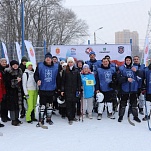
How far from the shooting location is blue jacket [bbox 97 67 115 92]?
625 centimetres

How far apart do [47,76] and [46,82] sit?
0.14m

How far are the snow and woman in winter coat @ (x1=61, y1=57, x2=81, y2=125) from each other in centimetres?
48

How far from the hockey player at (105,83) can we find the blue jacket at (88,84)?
141mm

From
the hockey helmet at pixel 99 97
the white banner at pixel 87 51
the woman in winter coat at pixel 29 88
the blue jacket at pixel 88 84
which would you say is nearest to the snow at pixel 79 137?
the woman in winter coat at pixel 29 88

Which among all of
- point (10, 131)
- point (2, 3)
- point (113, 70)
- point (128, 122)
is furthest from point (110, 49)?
point (2, 3)

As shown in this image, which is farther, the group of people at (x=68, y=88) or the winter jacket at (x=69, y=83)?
the winter jacket at (x=69, y=83)

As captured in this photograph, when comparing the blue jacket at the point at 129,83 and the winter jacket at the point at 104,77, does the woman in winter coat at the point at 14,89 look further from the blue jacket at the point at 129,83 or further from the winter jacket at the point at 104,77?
the blue jacket at the point at 129,83

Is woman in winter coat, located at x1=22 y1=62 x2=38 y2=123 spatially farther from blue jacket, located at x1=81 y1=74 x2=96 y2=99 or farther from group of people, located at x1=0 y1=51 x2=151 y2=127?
blue jacket, located at x1=81 y1=74 x2=96 y2=99

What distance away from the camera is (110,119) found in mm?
6363

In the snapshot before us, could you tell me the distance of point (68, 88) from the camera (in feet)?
19.5

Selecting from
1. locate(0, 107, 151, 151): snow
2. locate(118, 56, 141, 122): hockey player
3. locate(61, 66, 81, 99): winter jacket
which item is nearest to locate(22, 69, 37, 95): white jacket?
locate(61, 66, 81, 99): winter jacket

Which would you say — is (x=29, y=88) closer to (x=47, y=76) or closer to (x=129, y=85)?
(x=47, y=76)

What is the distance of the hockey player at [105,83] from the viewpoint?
6254 millimetres

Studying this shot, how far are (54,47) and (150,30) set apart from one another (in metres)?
10.3
